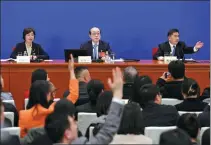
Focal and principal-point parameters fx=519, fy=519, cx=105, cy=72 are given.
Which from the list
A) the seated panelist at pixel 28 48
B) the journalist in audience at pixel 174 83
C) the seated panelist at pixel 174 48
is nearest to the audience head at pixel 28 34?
the seated panelist at pixel 28 48

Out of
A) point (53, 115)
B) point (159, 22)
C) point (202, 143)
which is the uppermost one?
point (159, 22)

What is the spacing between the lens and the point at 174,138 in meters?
2.88

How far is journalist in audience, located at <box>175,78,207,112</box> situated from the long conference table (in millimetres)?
2276

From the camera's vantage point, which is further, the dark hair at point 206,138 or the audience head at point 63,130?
the dark hair at point 206,138

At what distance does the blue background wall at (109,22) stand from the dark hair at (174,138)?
20.1 ft

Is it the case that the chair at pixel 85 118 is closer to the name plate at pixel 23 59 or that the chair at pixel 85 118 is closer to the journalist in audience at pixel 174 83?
the journalist in audience at pixel 174 83

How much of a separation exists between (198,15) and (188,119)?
611 cm

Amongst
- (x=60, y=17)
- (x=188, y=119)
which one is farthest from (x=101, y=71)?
(x=188, y=119)

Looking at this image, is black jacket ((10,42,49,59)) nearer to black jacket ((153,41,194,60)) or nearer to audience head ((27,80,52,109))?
black jacket ((153,41,194,60))

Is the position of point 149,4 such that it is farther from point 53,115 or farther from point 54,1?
point 53,115

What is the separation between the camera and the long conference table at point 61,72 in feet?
21.9

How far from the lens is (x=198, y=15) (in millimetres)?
9133

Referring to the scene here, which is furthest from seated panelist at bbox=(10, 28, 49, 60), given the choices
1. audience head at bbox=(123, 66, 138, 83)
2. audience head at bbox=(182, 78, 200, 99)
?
audience head at bbox=(182, 78, 200, 99)

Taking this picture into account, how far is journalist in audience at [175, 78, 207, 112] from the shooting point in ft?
14.6
